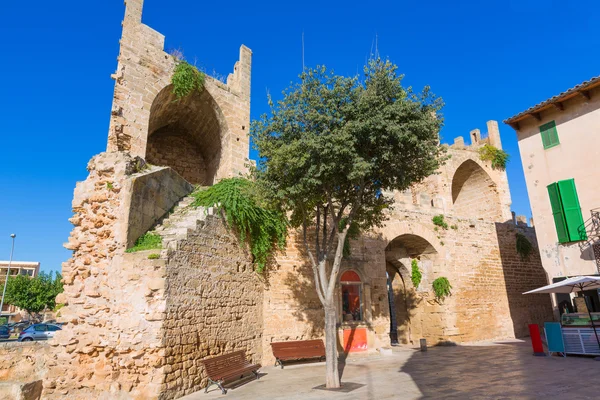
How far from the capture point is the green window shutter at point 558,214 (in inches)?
490

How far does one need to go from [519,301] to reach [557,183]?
6.88 m

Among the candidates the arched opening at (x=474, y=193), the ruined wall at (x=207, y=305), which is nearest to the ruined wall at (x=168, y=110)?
the ruined wall at (x=207, y=305)

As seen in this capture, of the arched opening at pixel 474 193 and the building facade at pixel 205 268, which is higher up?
the arched opening at pixel 474 193

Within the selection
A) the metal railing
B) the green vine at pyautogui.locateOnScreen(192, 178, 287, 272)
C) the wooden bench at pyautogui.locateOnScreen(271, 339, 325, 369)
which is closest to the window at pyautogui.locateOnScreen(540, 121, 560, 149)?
the metal railing

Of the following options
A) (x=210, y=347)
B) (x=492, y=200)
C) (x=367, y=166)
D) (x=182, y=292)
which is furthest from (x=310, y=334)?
(x=492, y=200)

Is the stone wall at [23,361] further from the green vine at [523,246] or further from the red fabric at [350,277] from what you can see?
the green vine at [523,246]

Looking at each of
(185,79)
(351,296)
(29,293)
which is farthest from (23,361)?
(29,293)

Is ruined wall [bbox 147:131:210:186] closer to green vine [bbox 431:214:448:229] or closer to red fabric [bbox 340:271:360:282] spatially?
red fabric [bbox 340:271:360:282]

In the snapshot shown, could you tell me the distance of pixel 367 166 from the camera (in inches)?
305

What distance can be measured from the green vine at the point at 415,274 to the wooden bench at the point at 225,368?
8.99 metres

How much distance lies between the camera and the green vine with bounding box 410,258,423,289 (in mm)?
15914

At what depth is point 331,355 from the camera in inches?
301

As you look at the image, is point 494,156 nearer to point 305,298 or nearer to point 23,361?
point 305,298

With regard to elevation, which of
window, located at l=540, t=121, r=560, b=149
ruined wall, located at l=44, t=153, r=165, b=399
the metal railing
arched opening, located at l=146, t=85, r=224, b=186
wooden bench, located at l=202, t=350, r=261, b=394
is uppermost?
arched opening, located at l=146, t=85, r=224, b=186
